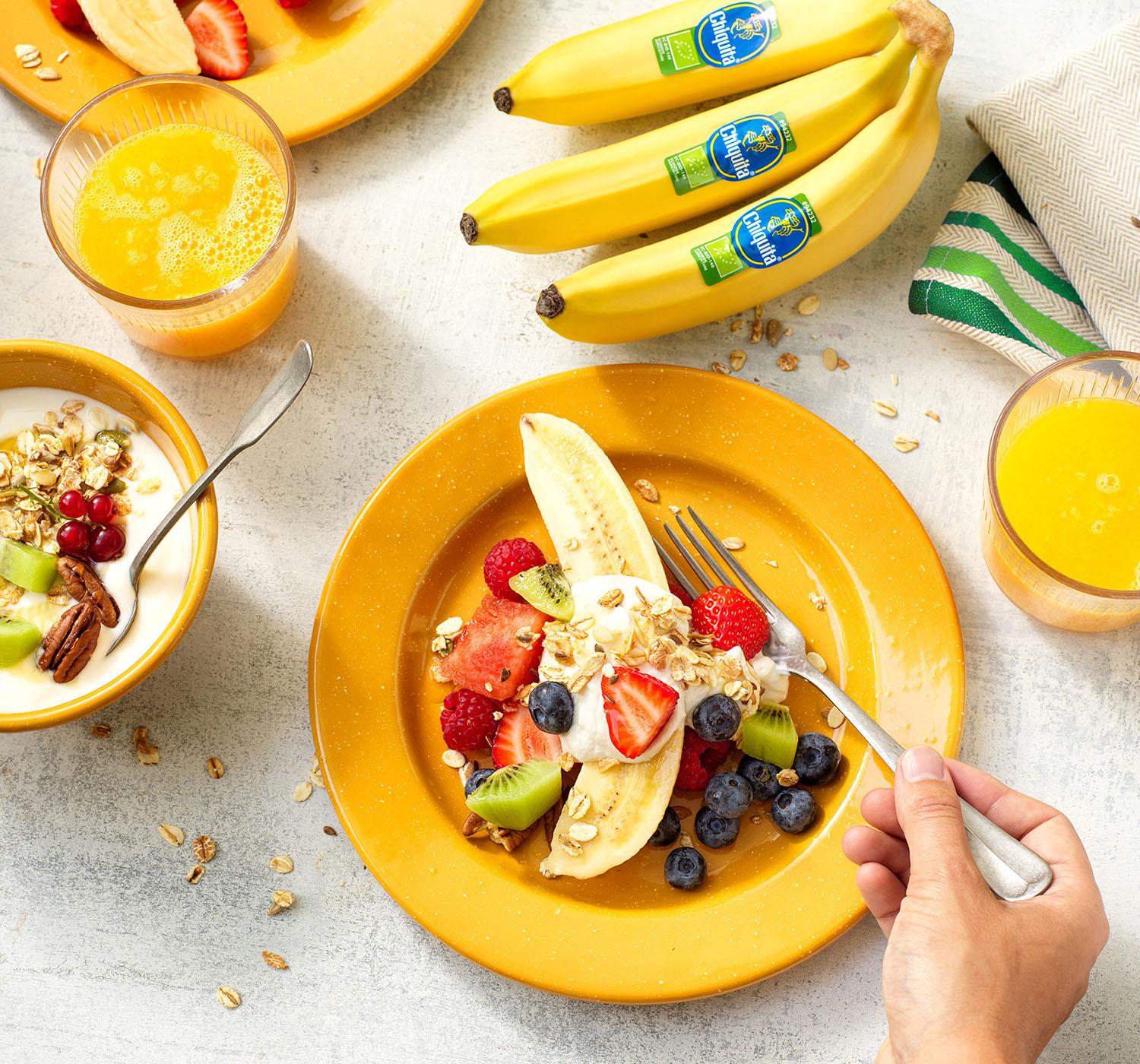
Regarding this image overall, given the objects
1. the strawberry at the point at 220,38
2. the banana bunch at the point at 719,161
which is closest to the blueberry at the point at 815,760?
the banana bunch at the point at 719,161

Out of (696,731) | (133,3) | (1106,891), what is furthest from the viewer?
(133,3)

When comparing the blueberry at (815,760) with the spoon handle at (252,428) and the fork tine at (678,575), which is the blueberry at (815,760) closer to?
the fork tine at (678,575)

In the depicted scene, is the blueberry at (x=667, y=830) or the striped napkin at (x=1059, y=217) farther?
the striped napkin at (x=1059, y=217)

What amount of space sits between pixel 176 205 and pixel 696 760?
1189 millimetres

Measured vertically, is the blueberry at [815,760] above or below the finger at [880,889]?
above

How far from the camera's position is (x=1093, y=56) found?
1683mm

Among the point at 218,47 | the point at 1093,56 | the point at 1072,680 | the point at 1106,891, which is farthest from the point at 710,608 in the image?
the point at 218,47

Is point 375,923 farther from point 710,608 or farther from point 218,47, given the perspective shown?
point 218,47

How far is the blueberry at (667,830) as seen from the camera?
1528 millimetres

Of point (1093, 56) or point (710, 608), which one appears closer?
point (710, 608)

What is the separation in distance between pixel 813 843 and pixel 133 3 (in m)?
1.76

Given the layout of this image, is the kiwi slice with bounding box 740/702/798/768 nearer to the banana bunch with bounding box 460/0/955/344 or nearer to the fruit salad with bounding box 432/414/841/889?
the fruit salad with bounding box 432/414/841/889

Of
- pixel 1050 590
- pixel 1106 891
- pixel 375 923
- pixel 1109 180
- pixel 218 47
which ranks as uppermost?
pixel 218 47

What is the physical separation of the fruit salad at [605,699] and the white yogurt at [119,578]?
0.43m
